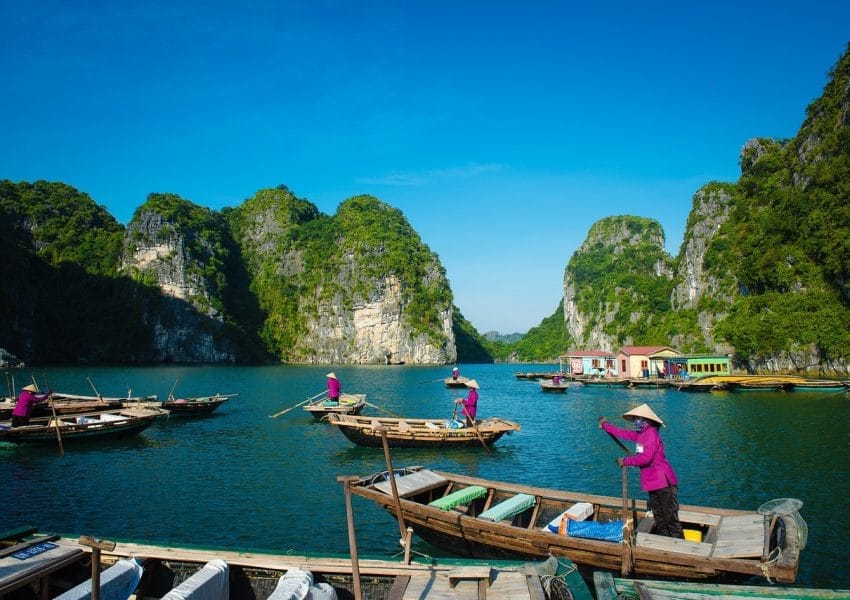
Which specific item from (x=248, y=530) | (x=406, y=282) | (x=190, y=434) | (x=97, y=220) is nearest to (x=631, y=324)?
(x=406, y=282)

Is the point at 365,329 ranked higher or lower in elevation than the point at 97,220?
lower

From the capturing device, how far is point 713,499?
13.7 metres

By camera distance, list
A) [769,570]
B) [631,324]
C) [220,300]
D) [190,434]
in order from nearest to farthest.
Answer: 1. [769,570]
2. [190,434]
3. [631,324]
4. [220,300]

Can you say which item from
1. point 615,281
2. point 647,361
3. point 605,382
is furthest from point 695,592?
point 615,281

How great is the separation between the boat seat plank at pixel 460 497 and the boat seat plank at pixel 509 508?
0.37 meters

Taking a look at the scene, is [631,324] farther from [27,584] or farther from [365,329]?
[27,584]

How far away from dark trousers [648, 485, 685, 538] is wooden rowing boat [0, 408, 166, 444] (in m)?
19.6

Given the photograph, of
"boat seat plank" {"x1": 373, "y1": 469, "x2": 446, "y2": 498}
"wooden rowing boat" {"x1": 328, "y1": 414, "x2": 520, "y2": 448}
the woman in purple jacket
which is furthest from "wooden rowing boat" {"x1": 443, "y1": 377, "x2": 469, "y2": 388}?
the woman in purple jacket

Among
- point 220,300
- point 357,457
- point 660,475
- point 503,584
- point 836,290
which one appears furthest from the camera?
point 220,300

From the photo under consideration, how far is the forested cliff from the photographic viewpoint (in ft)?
183

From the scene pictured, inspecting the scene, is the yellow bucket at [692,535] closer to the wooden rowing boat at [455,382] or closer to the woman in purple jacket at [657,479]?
the woman in purple jacket at [657,479]

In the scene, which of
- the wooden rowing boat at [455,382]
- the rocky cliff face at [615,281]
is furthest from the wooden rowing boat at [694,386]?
the rocky cliff face at [615,281]

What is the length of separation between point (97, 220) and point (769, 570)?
139 m

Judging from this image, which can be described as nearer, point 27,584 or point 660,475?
point 27,584
